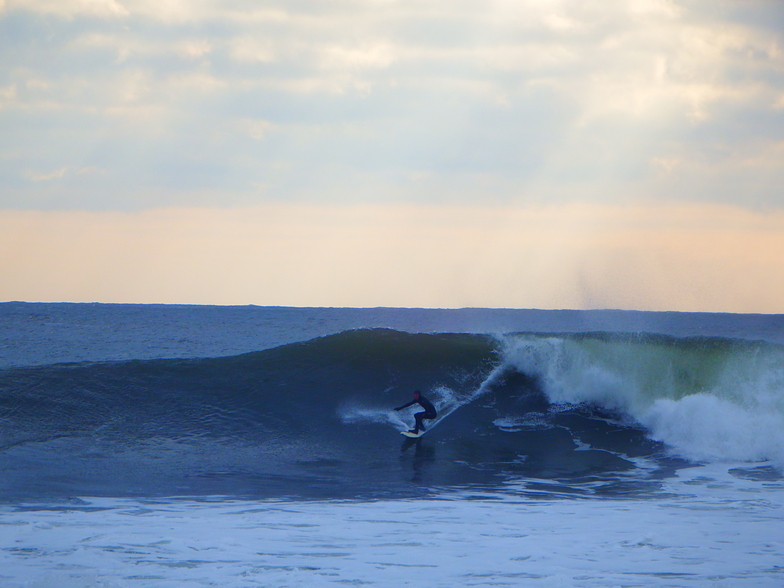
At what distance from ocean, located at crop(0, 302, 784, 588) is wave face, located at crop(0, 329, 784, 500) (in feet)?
0.18

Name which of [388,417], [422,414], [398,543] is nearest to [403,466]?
[422,414]

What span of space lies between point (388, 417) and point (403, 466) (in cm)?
275

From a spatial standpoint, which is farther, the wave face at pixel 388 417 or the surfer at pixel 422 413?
the surfer at pixel 422 413

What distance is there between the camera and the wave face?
895 cm

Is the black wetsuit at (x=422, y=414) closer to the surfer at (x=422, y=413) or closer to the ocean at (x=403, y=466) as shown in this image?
the surfer at (x=422, y=413)

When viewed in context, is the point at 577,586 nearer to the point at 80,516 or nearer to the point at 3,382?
the point at 80,516

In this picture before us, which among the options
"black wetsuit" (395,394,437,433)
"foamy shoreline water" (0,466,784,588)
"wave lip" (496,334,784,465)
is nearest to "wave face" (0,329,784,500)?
"wave lip" (496,334,784,465)

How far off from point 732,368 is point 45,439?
13085 mm

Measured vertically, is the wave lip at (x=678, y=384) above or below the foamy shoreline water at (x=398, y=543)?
Result: above

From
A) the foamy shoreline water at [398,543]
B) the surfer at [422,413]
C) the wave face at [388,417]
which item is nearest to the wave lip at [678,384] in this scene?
the wave face at [388,417]

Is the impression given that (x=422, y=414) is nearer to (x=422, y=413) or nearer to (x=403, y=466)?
(x=422, y=413)

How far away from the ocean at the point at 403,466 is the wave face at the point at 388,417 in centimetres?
6

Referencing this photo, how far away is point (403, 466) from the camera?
32.1ft

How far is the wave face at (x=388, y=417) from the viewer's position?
895cm
